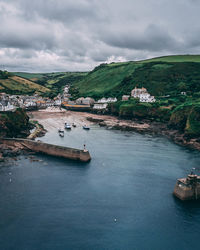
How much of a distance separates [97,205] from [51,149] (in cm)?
3285

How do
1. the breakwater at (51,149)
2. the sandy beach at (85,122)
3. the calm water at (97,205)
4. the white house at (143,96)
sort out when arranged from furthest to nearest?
the white house at (143,96), the sandy beach at (85,122), the breakwater at (51,149), the calm water at (97,205)

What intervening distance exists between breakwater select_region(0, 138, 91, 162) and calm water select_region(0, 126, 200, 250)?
3.26m

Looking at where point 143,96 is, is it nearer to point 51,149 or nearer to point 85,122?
point 85,122

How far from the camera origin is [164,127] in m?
124

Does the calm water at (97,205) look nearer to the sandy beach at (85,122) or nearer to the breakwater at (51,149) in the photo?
the breakwater at (51,149)

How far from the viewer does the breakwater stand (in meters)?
68.1

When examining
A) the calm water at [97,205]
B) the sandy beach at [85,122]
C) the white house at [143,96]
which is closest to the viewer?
the calm water at [97,205]

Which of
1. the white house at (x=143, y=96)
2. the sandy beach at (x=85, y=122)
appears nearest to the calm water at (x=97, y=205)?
the sandy beach at (x=85, y=122)

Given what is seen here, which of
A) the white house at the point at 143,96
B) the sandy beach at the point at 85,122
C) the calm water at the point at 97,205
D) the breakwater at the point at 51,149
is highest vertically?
the white house at the point at 143,96

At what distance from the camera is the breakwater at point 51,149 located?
68125 millimetres

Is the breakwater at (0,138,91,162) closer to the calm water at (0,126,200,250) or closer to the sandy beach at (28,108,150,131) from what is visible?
the calm water at (0,126,200,250)

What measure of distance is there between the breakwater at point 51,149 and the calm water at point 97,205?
10.7 feet

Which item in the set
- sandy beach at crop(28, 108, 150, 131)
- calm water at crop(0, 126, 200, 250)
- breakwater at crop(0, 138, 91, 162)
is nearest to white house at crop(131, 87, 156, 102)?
sandy beach at crop(28, 108, 150, 131)

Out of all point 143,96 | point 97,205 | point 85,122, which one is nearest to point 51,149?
point 97,205
